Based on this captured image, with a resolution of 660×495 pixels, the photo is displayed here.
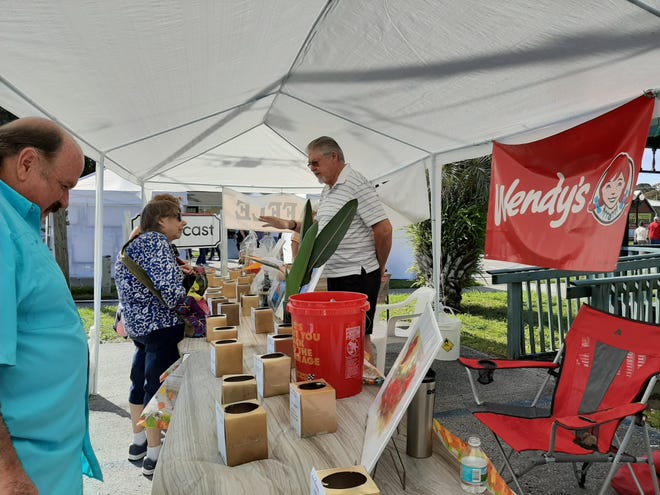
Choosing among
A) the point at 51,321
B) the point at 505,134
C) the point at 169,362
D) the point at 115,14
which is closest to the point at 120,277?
the point at 169,362

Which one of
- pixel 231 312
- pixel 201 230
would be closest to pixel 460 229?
pixel 201 230

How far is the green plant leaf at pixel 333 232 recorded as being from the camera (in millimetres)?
1698

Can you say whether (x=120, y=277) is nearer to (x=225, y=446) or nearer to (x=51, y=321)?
(x=51, y=321)

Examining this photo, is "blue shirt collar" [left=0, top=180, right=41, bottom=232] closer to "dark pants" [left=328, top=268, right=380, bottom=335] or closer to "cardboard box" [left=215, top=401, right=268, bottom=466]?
"cardboard box" [left=215, top=401, right=268, bottom=466]

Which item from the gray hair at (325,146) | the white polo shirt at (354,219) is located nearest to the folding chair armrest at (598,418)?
the white polo shirt at (354,219)

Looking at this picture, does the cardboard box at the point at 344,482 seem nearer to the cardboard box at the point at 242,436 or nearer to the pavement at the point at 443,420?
the cardboard box at the point at 242,436

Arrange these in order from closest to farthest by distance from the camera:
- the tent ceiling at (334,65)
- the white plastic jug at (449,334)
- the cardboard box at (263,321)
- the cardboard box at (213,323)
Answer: the tent ceiling at (334,65), the cardboard box at (213,323), the cardboard box at (263,321), the white plastic jug at (449,334)

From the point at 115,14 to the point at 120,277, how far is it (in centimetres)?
153

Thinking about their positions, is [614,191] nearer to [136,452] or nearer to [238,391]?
[238,391]

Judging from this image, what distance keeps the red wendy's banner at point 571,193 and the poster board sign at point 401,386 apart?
200 cm

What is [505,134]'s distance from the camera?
365 cm

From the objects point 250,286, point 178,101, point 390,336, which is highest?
point 178,101

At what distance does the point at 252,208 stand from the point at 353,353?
220 inches

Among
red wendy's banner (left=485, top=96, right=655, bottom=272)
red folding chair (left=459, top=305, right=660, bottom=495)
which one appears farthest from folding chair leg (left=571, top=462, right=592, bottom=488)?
red wendy's banner (left=485, top=96, right=655, bottom=272)
